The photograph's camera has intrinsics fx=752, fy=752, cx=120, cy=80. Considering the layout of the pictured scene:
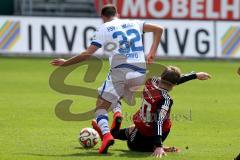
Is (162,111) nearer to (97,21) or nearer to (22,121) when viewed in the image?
(22,121)

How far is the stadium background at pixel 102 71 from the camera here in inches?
437

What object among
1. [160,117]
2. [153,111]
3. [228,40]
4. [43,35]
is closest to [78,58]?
[153,111]

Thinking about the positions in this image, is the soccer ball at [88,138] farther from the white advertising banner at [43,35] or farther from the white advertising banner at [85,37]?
the white advertising banner at [43,35]

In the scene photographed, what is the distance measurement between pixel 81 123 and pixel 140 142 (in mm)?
3266

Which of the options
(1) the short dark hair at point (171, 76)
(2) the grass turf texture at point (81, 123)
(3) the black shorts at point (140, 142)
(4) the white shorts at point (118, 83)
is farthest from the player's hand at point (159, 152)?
(4) the white shorts at point (118, 83)

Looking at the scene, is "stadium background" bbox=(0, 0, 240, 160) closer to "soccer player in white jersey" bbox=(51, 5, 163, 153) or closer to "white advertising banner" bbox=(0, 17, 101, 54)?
"white advertising banner" bbox=(0, 17, 101, 54)

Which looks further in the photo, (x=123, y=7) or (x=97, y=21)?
(x=123, y=7)

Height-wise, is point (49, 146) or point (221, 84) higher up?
point (49, 146)

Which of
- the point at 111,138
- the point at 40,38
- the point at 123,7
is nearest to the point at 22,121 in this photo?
the point at 111,138

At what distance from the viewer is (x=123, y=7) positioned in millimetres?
32688

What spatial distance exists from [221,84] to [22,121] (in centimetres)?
939

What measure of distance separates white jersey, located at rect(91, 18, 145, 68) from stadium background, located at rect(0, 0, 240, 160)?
4.17 ft

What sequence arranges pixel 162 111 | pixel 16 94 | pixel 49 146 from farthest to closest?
pixel 16 94 → pixel 49 146 → pixel 162 111

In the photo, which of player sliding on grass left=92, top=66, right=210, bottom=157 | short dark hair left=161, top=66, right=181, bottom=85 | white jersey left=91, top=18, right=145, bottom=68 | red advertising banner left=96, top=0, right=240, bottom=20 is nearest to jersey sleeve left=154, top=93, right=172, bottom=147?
player sliding on grass left=92, top=66, right=210, bottom=157
